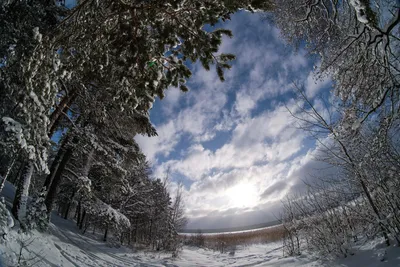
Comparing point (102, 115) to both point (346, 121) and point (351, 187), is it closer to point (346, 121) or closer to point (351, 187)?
point (346, 121)

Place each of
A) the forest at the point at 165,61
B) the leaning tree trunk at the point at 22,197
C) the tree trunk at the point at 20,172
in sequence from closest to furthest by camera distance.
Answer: the forest at the point at 165,61 < the leaning tree trunk at the point at 22,197 < the tree trunk at the point at 20,172

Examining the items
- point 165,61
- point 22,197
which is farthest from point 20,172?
point 165,61

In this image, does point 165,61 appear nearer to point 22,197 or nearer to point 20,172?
point 22,197

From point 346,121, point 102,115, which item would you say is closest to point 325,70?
point 346,121

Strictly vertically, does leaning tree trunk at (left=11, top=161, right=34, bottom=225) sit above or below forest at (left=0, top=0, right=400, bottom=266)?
below

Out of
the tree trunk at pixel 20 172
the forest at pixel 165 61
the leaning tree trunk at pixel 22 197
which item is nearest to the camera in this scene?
the forest at pixel 165 61

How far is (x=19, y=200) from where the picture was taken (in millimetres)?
5902

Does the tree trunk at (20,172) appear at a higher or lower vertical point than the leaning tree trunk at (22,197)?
higher

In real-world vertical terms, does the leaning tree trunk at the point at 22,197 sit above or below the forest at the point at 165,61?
below

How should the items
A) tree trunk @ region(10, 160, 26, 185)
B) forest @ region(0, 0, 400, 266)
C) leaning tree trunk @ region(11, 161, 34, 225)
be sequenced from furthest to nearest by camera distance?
tree trunk @ region(10, 160, 26, 185) < leaning tree trunk @ region(11, 161, 34, 225) < forest @ region(0, 0, 400, 266)

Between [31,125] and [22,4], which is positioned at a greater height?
[22,4]

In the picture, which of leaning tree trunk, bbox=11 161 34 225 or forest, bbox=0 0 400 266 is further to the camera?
leaning tree trunk, bbox=11 161 34 225

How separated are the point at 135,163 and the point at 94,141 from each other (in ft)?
9.23

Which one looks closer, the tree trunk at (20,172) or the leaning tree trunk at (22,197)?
the leaning tree trunk at (22,197)
